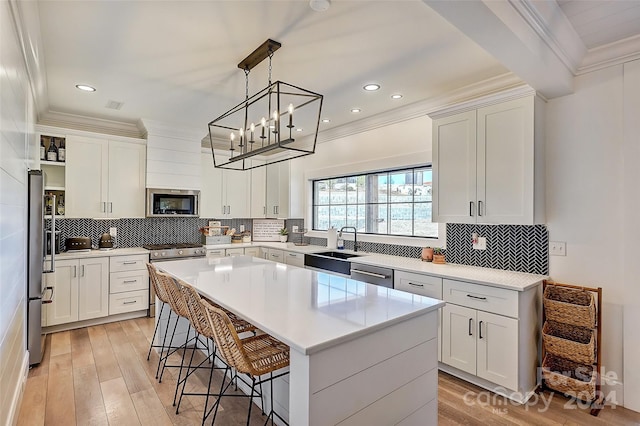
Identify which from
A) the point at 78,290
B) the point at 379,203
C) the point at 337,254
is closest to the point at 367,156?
the point at 379,203

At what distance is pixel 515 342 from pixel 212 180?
14.6ft

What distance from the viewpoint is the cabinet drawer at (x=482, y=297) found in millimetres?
2465

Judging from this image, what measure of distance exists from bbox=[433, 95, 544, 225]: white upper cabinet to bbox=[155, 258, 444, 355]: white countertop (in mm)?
1252

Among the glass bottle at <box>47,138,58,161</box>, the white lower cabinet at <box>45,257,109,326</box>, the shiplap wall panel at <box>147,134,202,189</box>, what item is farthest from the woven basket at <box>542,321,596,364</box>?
the glass bottle at <box>47,138,58,161</box>

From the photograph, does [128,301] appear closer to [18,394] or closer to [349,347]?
[18,394]

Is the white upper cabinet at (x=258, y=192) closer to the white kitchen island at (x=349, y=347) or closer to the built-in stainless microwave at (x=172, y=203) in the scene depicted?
the built-in stainless microwave at (x=172, y=203)

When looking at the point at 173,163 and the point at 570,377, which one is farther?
the point at 173,163

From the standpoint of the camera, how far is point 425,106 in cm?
358

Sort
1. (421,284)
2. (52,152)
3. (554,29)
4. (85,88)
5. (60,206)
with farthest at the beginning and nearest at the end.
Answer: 1. (60,206)
2. (52,152)
3. (85,88)
4. (421,284)
5. (554,29)

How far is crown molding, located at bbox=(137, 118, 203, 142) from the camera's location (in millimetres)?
4461

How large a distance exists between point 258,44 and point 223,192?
10.7ft

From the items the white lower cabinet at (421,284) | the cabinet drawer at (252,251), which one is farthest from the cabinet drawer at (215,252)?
the white lower cabinet at (421,284)

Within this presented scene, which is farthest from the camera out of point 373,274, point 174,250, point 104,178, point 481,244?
point 174,250

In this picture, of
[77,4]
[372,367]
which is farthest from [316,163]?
[372,367]
